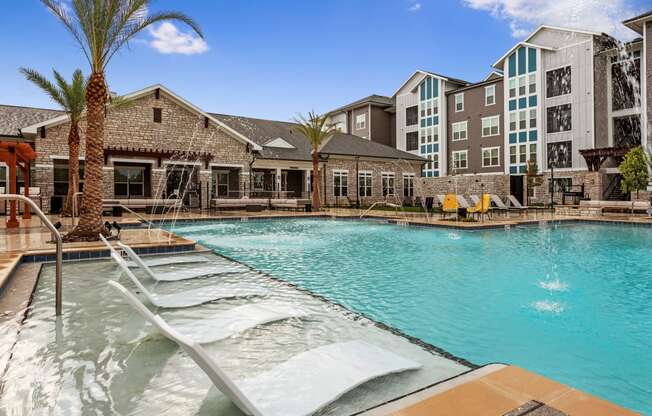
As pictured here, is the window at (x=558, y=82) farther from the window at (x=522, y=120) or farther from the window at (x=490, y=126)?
the window at (x=490, y=126)

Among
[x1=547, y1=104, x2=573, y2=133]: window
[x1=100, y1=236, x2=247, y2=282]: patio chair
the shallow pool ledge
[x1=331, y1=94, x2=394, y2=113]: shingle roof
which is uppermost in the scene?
[x1=331, y1=94, x2=394, y2=113]: shingle roof

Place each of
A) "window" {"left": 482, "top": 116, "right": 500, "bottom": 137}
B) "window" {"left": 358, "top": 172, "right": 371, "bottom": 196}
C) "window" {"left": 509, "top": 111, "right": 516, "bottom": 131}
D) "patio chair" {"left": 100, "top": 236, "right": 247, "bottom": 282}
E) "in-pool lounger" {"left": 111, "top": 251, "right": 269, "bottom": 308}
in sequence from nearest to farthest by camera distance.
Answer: "in-pool lounger" {"left": 111, "top": 251, "right": 269, "bottom": 308} → "patio chair" {"left": 100, "top": 236, "right": 247, "bottom": 282} → "window" {"left": 358, "top": 172, "right": 371, "bottom": 196} → "window" {"left": 509, "top": 111, "right": 516, "bottom": 131} → "window" {"left": 482, "top": 116, "right": 500, "bottom": 137}

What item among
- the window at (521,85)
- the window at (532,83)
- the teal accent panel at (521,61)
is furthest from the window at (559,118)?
the teal accent panel at (521,61)

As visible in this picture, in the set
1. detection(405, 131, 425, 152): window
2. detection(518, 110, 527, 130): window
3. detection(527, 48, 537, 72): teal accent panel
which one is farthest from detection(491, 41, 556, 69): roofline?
detection(405, 131, 425, 152): window

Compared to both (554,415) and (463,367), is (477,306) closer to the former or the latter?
(463,367)

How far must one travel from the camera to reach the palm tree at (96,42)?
993 centimetres

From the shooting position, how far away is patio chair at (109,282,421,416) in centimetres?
215

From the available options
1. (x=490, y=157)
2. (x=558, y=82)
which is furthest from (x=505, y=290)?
(x=490, y=157)

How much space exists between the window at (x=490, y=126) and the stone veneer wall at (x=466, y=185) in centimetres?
502

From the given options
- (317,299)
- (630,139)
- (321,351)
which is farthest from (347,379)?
(630,139)

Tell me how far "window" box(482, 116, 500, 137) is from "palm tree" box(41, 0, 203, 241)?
104ft

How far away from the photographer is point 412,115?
42688 mm

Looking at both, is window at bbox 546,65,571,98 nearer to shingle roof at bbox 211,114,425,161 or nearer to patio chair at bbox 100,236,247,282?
shingle roof at bbox 211,114,425,161

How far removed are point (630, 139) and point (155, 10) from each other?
31818mm
